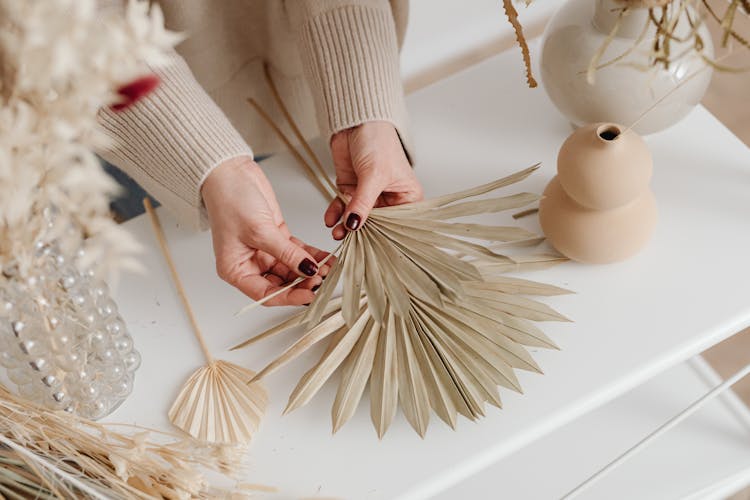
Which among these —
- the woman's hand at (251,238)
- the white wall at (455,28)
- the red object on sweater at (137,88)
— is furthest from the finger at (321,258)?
the white wall at (455,28)

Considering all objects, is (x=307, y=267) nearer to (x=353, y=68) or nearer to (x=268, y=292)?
(x=268, y=292)

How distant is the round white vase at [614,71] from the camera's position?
2.57 ft

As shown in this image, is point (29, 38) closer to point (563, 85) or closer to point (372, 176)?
point (372, 176)

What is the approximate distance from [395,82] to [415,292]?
0.29 m

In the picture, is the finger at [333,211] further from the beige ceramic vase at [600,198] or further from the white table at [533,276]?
the beige ceramic vase at [600,198]

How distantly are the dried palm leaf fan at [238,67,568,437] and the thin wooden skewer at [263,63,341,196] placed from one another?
0.45 feet

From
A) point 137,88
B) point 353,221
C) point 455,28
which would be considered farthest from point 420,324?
point 455,28

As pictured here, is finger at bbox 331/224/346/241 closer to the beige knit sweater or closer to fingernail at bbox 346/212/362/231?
fingernail at bbox 346/212/362/231

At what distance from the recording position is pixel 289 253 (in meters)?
0.79

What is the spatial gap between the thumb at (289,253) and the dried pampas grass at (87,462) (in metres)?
0.19

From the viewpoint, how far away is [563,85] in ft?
2.76

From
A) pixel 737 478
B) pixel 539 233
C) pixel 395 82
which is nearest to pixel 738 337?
pixel 737 478

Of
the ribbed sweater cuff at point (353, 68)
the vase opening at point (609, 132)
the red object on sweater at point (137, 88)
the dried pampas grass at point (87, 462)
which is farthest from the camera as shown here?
the ribbed sweater cuff at point (353, 68)

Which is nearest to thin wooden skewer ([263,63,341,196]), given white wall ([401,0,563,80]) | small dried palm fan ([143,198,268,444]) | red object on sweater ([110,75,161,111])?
small dried palm fan ([143,198,268,444])
